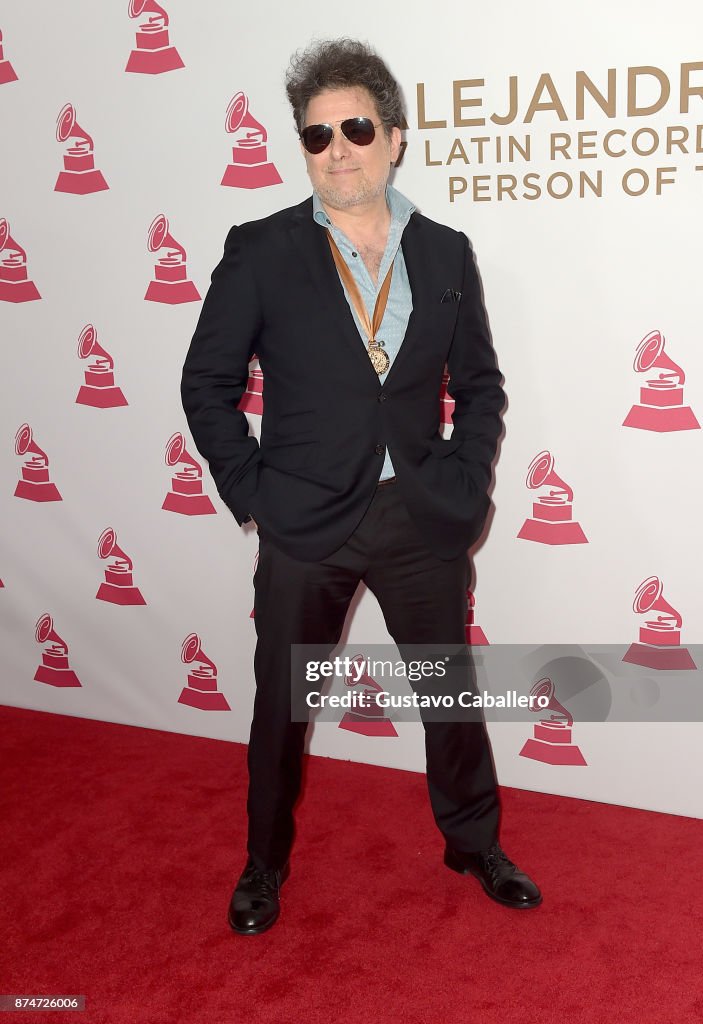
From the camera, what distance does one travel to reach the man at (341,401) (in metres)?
2.09

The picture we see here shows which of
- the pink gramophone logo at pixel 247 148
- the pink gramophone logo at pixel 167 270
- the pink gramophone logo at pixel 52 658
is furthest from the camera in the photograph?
the pink gramophone logo at pixel 52 658

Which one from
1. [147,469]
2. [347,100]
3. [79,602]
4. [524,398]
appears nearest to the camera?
[347,100]

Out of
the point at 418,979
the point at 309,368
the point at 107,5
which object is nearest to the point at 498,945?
the point at 418,979

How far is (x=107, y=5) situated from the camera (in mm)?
2650

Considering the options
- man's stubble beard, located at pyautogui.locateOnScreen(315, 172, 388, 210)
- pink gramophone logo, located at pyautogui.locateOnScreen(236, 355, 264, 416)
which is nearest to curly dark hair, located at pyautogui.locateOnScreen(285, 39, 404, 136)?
man's stubble beard, located at pyautogui.locateOnScreen(315, 172, 388, 210)

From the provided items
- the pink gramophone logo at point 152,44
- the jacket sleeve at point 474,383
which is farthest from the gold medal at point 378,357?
the pink gramophone logo at point 152,44

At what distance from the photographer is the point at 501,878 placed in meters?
2.34

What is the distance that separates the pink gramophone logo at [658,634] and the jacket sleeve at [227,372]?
1.10 meters

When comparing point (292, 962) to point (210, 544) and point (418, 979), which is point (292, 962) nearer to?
point (418, 979)

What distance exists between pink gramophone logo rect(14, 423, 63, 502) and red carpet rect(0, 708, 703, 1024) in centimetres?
81

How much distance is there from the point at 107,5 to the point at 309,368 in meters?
1.29

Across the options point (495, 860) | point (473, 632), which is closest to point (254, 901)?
point (495, 860)

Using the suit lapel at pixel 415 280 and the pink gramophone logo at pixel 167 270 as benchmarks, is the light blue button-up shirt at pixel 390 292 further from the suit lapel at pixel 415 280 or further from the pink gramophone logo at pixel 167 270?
the pink gramophone logo at pixel 167 270

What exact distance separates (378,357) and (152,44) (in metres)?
1.18
